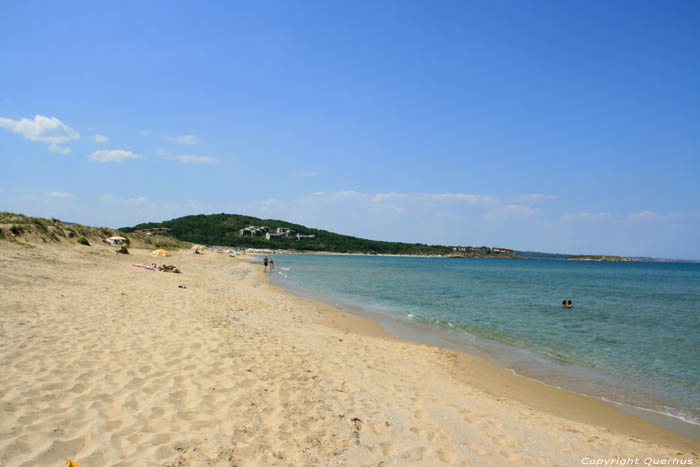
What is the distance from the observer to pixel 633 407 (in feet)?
24.6

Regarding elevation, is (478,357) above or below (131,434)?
below

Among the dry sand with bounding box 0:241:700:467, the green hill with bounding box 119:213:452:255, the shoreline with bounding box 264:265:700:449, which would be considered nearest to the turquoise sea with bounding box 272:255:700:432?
the shoreline with bounding box 264:265:700:449

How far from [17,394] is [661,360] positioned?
15390 mm

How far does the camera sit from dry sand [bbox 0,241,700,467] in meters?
3.69

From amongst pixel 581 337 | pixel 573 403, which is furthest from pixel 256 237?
pixel 573 403

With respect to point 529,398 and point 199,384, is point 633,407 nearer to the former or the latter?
point 529,398

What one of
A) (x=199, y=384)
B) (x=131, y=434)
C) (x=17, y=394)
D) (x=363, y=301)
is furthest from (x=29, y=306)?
(x=363, y=301)

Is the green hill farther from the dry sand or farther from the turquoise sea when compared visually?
the dry sand

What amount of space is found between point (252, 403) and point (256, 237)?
149 m

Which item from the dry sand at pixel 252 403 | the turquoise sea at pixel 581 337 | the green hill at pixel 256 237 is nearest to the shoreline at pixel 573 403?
the dry sand at pixel 252 403

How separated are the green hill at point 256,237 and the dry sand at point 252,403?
410 ft

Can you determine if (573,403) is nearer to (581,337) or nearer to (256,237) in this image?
(581,337)

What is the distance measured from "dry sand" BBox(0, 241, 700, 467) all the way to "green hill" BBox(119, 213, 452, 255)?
12496 cm

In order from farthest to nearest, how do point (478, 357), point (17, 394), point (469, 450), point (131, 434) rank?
1. point (478, 357)
2. point (469, 450)
3. point (17, 394)
4. point (131, 434)
